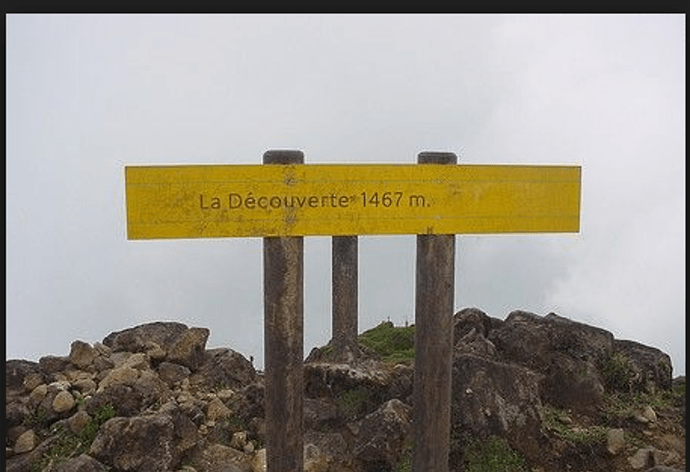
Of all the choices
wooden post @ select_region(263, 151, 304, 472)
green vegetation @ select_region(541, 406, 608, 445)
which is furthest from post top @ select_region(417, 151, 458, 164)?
green vegetation @ select_region(541, 406, 608, 445)

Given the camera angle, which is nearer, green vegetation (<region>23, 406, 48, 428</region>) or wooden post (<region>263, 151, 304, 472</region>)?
wooden post (<region>263, 151, 304, 472</region>)

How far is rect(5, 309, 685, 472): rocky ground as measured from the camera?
294 inches

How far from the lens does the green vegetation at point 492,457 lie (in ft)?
24.7

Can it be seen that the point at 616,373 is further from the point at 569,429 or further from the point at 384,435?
the point at 384,435

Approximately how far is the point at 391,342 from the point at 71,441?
5.38 meters

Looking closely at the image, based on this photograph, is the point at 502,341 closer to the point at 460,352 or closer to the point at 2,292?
the point at 460,352

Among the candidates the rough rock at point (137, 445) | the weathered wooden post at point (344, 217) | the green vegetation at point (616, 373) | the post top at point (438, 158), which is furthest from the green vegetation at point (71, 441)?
the green vegetation at point (616, 373)

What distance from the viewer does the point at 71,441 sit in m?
7.54

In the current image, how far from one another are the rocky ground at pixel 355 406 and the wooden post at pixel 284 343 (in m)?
2.37

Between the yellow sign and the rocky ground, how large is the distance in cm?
340

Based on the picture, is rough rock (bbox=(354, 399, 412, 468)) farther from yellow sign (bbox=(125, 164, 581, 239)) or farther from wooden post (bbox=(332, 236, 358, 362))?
yellow sign (bbox=(125, 164, 581, 239))

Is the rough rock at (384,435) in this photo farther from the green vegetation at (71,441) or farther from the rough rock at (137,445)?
the green vegetation at (71,441)

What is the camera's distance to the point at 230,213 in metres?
4.88

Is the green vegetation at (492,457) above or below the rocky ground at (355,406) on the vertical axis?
below
